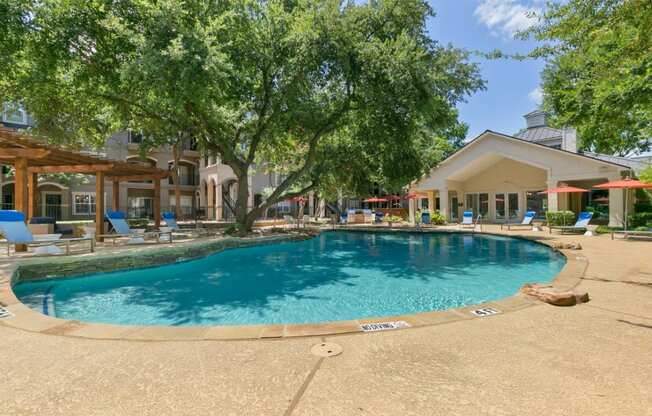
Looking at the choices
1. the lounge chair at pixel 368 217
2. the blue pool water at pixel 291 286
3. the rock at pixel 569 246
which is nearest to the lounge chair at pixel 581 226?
the blue pool water at pixel 291 286

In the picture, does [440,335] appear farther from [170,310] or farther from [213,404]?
[170,310]

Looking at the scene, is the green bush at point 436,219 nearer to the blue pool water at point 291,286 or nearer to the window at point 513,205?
the window at point 513,205

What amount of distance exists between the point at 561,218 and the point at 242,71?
58.0 ft

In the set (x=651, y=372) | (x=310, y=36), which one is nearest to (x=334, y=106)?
(x=310, y=36)

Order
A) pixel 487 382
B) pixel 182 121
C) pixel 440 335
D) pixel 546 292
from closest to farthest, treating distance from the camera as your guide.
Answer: pixel 487 382
pixel 440 335
pixel 546 292
pixel 182 121

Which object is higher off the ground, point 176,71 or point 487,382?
point 176,71

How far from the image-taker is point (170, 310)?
6152mm

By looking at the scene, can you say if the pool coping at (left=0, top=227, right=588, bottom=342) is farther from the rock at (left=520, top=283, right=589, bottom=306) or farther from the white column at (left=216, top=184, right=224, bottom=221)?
the white column at (left=216, top=184, right=224, bottom=221)

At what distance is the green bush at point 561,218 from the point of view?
17.3m

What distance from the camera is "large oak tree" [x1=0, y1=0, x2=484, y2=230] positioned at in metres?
9.44

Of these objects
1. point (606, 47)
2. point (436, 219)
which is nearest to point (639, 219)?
point (436, 219)

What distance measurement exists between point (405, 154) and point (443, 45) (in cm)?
477

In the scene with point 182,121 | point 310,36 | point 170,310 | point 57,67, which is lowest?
point 170,310

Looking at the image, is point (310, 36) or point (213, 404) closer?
point (213, 404)
